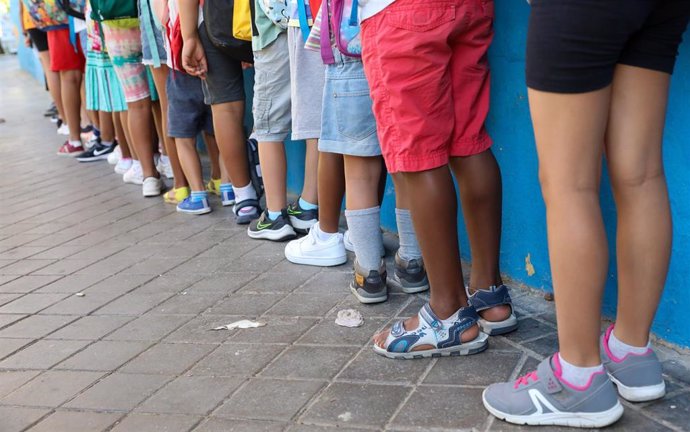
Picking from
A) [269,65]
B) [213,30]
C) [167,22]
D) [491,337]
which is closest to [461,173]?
[491,337]

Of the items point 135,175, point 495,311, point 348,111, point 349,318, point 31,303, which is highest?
point 348,111

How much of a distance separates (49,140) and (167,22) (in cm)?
515

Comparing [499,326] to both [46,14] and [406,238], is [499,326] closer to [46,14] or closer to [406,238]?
[406,238]

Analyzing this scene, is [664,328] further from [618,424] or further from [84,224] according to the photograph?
[84,224]

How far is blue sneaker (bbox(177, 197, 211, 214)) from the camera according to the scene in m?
5.28

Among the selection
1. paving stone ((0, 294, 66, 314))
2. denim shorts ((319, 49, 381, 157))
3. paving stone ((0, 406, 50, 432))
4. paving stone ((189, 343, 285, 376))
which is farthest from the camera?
paving stone ((0, 294, 66, 314))

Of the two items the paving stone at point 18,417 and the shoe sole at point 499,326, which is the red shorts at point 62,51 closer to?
the paving stone at point 18,417

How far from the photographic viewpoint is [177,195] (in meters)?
5.64

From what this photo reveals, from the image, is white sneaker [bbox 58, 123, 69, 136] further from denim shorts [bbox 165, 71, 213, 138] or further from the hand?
the hand

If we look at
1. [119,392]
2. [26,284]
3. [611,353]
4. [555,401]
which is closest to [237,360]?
[119,392]

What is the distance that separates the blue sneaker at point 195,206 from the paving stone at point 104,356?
6.72 ft

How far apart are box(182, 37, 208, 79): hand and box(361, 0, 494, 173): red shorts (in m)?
2.10

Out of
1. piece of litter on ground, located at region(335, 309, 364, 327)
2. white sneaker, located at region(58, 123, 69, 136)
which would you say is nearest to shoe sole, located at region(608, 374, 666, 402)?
piece of litter on ground, located at region(335, 309, 364, 327)

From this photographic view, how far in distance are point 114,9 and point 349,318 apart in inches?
125
